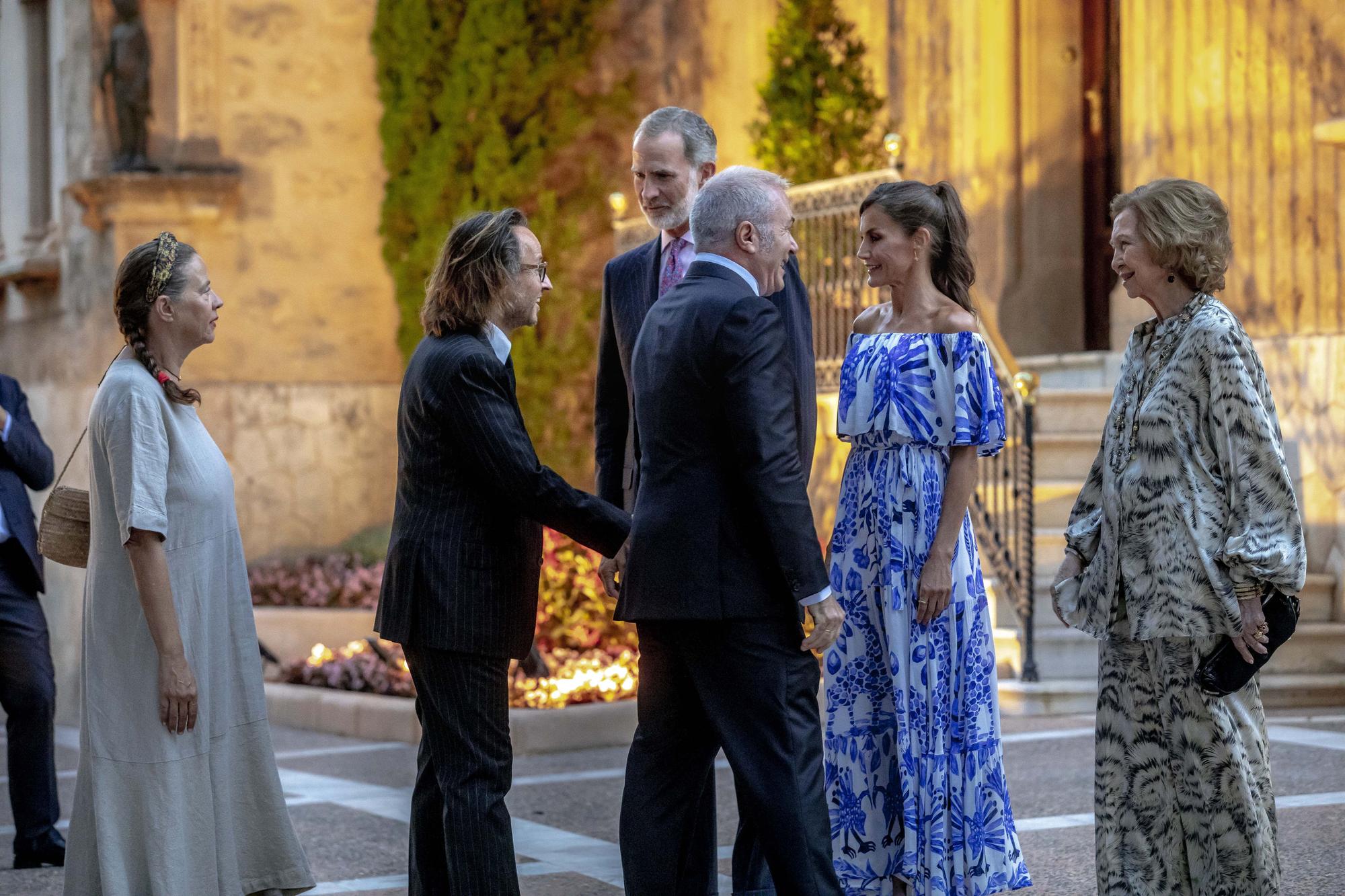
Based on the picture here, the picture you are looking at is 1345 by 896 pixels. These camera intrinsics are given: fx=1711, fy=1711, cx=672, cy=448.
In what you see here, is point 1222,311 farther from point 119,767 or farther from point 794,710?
point 119,767

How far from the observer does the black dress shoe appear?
5.62 metres

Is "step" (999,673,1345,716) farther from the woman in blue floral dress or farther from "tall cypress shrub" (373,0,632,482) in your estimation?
"tall cypress shrub" (373,0,632,482)

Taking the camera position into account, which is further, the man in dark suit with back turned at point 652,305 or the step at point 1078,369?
the step at point 1078,369

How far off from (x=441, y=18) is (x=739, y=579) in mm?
9760

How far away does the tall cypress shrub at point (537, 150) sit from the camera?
1248cm

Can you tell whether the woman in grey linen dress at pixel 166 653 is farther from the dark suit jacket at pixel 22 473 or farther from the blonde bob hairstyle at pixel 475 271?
the dark suit jacket at pixel 22 473

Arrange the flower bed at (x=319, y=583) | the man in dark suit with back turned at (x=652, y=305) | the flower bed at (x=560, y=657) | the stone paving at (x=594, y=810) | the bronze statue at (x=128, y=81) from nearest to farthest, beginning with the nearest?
the man in dark suit with back turned at (x=652, y=305), the stone paving at (x=594, y=810), the flower bed at (x=560, y=657), the flower bed at (x=319, y=583), the bronze statue at (x=128, y=81)

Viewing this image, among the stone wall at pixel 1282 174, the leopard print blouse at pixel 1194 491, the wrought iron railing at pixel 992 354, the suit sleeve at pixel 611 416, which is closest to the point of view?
the leopard print blouse at pixel 1194 491

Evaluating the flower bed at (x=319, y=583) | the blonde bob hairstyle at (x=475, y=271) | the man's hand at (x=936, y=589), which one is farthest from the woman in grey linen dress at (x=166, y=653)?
the flower bed at (x=319, y=583)

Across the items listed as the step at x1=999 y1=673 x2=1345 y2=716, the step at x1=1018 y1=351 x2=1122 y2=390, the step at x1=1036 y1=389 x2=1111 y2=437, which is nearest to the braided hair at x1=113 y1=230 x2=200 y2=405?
the step at x1=999 y1=673 x2=1345 y2=716

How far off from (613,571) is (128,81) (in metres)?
9.13

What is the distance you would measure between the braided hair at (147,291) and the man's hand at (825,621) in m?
1.55

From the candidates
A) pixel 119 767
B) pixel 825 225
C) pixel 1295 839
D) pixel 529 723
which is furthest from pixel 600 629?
pixel 119 767

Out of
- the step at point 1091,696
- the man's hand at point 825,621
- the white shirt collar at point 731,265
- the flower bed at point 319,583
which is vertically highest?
the white shirt collar at point 731,265
